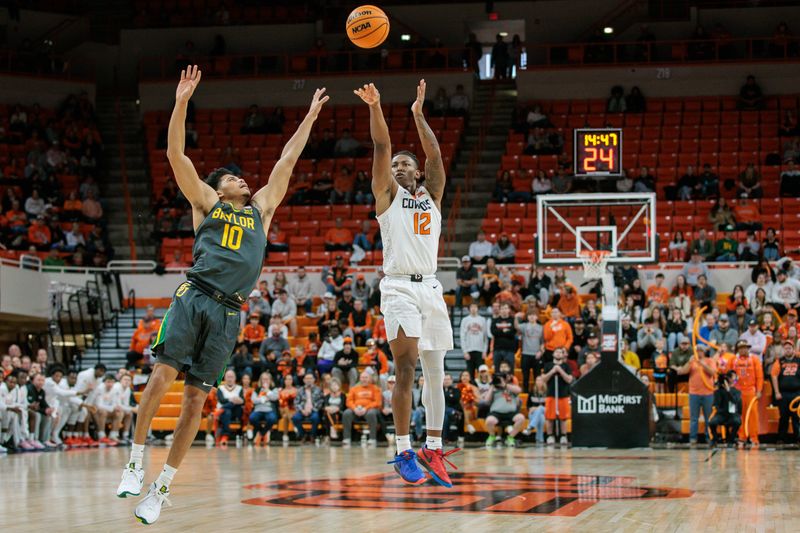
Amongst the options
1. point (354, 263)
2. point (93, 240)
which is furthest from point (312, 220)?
point (93, 240)

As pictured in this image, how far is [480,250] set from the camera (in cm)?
2408

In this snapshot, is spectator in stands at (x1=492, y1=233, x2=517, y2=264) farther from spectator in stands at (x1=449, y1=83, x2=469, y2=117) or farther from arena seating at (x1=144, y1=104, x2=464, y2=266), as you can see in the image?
spectator in stands at (x1=449, y1=83, x2=469, y2=117)

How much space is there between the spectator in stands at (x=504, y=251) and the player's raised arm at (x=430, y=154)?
51.2ft

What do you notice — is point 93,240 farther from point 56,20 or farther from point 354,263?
point 56,20

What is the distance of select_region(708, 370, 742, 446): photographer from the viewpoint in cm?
1778

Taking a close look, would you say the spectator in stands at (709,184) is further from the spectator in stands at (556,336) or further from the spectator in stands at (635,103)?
the spectator in stands at (556,336)

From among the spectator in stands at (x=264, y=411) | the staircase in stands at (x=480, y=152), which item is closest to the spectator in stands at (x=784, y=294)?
the staircase in stands at (x=480, y=152)

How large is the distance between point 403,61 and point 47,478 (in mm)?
21465

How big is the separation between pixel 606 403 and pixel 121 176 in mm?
17824

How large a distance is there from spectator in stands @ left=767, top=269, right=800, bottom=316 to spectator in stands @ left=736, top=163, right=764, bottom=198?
4534 millimetres

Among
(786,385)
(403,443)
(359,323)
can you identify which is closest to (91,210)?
(359,323)

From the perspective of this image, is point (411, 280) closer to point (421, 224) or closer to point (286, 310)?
point (421, 224)

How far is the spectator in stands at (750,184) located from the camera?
82.2ft

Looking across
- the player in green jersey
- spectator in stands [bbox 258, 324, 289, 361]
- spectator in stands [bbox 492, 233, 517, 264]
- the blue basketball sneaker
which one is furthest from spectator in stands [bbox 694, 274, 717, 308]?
the player in green jersey
